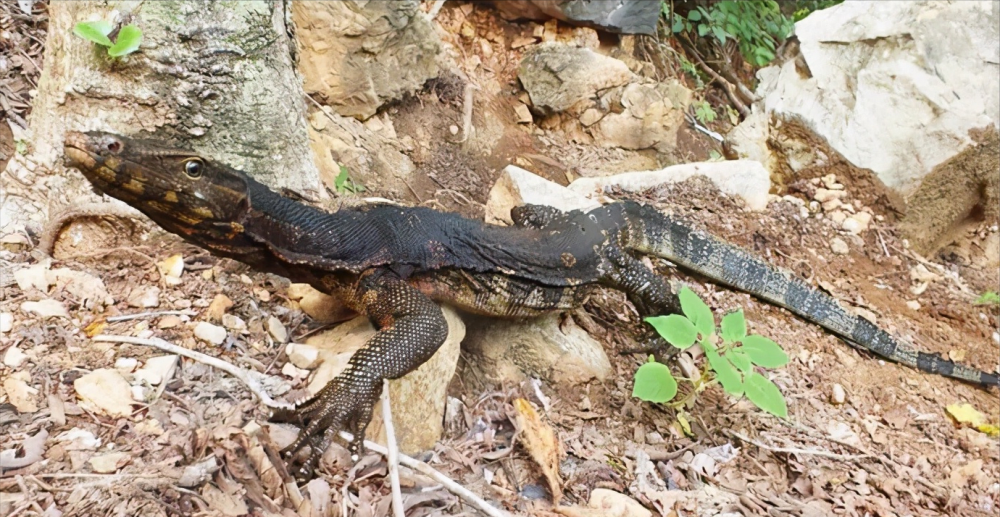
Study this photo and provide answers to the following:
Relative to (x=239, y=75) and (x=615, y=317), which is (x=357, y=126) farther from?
(x=615, y=317)

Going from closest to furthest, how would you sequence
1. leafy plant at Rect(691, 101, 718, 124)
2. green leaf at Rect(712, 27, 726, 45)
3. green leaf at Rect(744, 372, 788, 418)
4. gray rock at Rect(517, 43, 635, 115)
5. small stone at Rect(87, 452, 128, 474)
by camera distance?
small stone at Rect(87, 452, 128, 474)
green leaf at Rect(744, 372, 788, 418)
gray rock at Rect(517, 43, 635, 115)
leafy plant at Rect(691, 101, 718, 124)
green leaf at Rect(712, 27, 726, 45)

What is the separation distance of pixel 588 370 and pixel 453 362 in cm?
106

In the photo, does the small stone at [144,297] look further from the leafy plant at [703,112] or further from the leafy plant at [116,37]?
the leafy plant at [703,112]

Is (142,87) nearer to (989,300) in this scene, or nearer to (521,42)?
(521,42)

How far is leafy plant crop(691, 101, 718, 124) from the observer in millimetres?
10118

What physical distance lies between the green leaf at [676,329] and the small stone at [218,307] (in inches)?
97.3

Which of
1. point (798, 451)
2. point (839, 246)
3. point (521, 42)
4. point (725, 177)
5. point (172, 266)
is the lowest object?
point (798, 451)

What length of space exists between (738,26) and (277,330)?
10004mm

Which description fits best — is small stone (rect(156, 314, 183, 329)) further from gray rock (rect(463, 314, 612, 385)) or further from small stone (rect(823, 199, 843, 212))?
small stone (rect(823, 199, 843, 212))

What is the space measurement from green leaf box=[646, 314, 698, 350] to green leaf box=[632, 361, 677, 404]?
0.59 ft

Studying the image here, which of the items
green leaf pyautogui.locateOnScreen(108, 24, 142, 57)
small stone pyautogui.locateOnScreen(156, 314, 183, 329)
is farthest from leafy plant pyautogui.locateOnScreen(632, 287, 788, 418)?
green leaf pyautogui.locateOnScreen(108, 24, 142, 57)

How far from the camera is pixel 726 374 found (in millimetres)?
3438

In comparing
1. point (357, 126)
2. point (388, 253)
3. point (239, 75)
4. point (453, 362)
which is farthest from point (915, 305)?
point (239, 75)

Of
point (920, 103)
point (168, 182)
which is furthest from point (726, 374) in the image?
point (920, 103)
